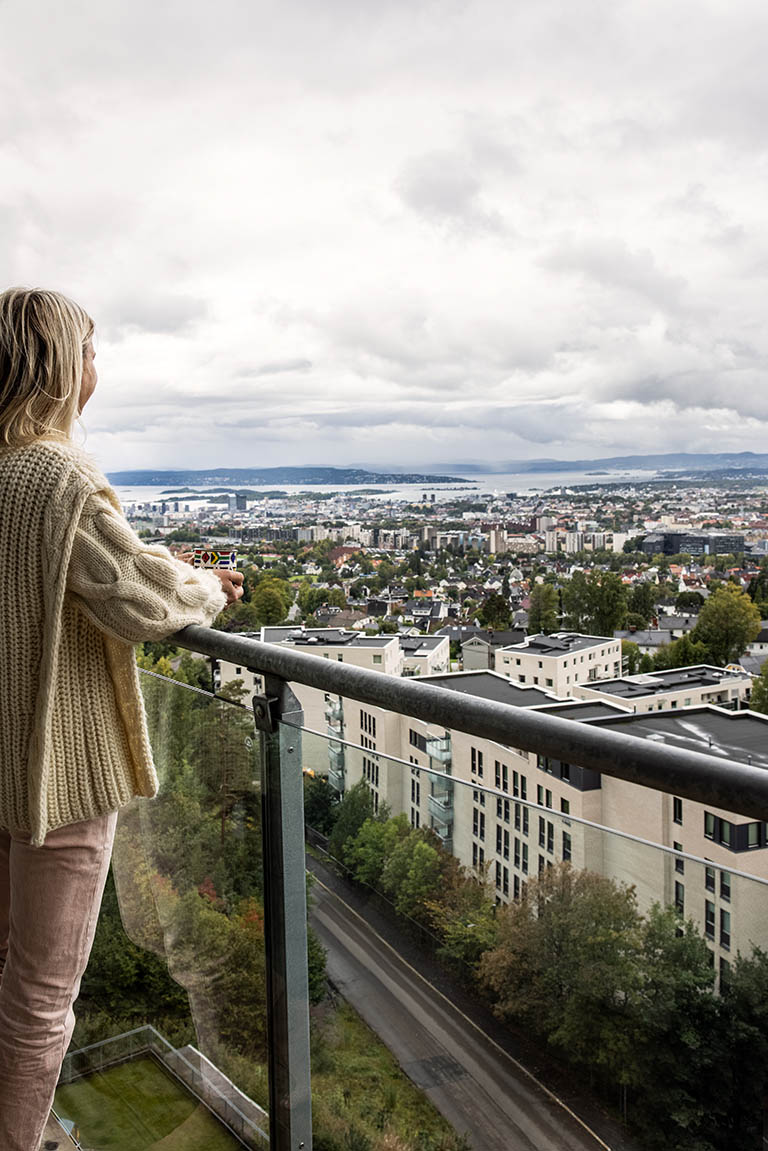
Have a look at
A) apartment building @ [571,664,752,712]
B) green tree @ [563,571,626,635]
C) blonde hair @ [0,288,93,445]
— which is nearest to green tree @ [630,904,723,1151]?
blonde hair @ [0,288,93,445]

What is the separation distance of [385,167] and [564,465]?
23700mm

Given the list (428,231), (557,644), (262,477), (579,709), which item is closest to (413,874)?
(579,709)

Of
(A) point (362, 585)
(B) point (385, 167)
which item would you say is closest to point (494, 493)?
(A) point (362, 585)

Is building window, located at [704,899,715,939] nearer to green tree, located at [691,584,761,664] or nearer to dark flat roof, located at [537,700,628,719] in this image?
dark flat roof, located at [537,700,628,719]

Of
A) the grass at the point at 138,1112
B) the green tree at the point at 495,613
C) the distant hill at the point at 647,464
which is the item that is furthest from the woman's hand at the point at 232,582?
the distant hill at the point at 647,464

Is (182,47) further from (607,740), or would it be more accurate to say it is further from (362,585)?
(362,585)

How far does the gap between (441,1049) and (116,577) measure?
57 centimetres

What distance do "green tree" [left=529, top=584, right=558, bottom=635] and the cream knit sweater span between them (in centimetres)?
2496

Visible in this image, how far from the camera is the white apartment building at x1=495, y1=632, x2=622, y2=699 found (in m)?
19.3

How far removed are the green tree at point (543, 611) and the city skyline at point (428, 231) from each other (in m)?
12.0

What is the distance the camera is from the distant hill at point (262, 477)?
1877cm

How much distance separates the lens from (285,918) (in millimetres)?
1038

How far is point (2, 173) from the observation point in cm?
740

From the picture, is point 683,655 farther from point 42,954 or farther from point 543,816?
point 543,816
